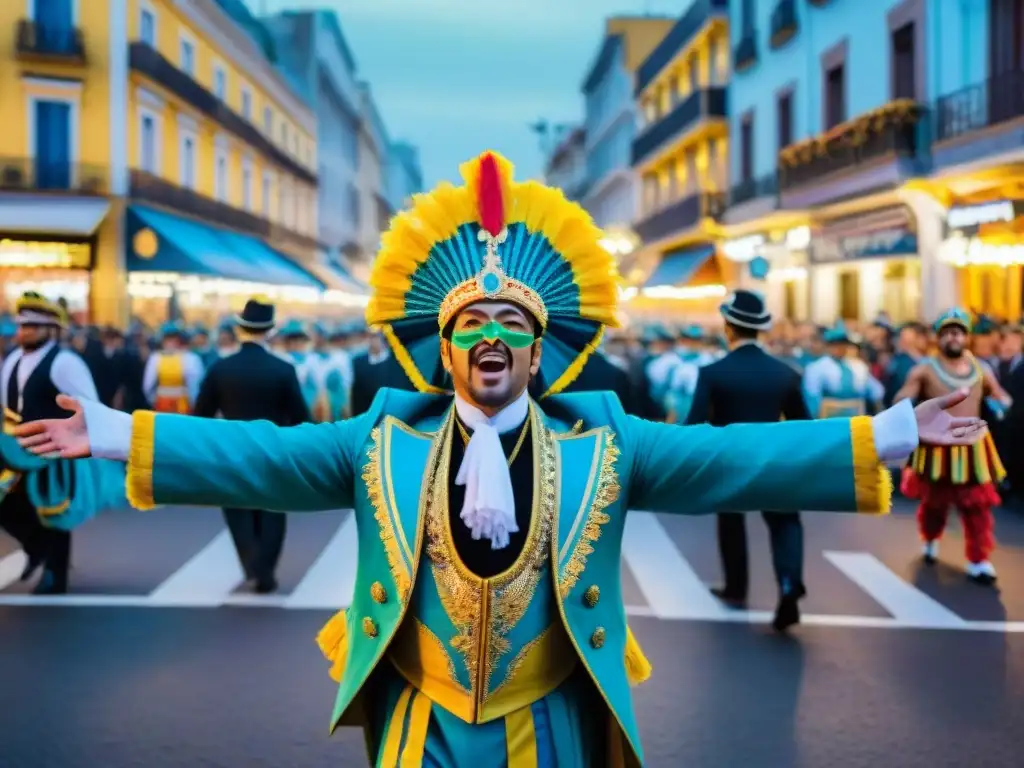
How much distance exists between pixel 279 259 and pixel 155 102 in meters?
10.3

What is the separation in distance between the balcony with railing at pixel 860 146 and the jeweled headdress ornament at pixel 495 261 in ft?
61.5

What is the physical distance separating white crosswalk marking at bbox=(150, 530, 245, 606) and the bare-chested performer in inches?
186

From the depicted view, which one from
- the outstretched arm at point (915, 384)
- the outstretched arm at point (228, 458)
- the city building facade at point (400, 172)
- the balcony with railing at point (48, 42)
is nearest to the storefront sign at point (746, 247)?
the balcony with railing at point (48, 42)

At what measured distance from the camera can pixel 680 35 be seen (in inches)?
1629

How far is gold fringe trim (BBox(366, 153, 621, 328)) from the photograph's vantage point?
3654 millimetres

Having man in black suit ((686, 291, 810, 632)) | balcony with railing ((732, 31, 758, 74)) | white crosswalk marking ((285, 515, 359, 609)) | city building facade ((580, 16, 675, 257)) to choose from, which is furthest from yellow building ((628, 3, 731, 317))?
man in black suit ((686, 291, 810, 632))

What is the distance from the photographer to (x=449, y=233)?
12.0ft

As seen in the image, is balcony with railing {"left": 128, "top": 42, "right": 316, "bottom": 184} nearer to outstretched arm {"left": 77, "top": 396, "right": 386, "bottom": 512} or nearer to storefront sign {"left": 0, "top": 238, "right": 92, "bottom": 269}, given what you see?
storefront sign {"left": 0, "top": 238, "right": 92, "bottom": 269}

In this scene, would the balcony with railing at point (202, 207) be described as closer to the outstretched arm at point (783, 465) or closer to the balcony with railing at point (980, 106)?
the balcony with railing at point (980, 106)

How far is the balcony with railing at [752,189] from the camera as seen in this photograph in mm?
29845

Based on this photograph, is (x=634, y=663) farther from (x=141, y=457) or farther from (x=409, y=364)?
(x=141, y=457)

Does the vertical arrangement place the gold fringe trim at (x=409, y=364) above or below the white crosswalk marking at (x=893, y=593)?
above

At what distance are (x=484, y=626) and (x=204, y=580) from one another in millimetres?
5913

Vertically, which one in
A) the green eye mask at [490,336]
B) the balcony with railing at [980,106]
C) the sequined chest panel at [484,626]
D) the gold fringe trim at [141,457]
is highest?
the balcony with railing at [980,106]
